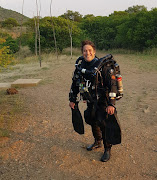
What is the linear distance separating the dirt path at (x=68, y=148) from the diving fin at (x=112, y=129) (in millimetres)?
371

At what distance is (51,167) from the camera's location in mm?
2904

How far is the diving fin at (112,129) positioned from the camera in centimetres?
279

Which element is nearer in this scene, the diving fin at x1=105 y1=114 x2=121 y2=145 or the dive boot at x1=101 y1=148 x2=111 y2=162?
the diving fin at x1=105 y1=114 x2=121 y2=145

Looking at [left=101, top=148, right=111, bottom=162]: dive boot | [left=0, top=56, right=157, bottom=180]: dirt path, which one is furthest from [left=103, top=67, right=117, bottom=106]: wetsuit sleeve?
[left=0, top=56, right=157, bottom=180]: dirt path

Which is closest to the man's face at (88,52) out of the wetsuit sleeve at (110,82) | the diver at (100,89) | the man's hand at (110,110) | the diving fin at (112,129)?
the diver at (100,89)

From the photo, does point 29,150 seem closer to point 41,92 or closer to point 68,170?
point 68,170

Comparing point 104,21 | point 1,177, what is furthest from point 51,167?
point 104,21

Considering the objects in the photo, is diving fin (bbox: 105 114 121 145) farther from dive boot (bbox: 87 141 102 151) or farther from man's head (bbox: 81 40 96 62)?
man's head (bbox: 81 40 96 62)

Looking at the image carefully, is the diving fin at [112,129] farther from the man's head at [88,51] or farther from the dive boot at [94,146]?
the man's head at [88,51]

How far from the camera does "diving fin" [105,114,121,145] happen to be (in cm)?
279

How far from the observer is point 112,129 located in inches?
111

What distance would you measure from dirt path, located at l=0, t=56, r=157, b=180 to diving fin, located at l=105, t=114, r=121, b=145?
37 centimetres

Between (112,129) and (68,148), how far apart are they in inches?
36.8

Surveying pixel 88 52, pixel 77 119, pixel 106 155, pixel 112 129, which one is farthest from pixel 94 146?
pixel 88 52
